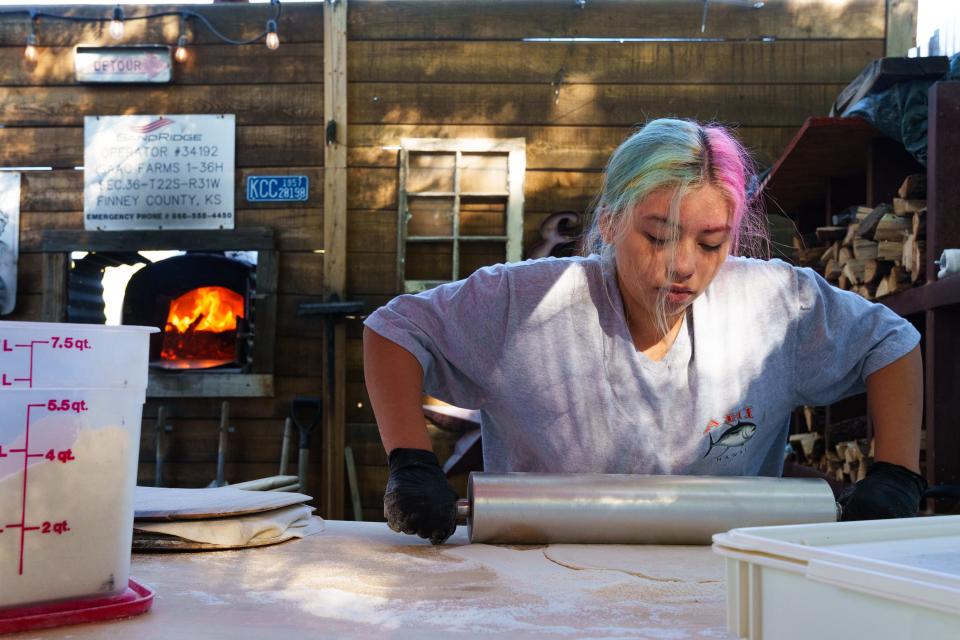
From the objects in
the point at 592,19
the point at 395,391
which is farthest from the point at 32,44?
the point at 395,391

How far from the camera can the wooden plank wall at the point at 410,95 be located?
5234mm

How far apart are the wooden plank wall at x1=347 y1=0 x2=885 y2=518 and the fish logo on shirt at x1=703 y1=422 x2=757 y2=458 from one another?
11.0ft

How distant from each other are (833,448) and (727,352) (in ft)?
7.45

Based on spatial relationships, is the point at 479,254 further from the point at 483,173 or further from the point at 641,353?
the point at 641,353

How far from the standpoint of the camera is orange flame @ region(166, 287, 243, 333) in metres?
5.57

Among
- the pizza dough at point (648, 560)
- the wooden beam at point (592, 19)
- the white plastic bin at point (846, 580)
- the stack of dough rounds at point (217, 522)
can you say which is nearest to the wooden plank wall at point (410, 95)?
the wooden beam at point (592, 19)

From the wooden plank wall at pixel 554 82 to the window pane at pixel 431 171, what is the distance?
4.9 inches

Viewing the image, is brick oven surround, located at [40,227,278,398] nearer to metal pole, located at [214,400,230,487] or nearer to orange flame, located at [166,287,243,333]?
metal pole, located at [214,400,230,487]

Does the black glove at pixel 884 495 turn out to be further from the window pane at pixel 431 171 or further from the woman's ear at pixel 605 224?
the window pane at pixel 431 171

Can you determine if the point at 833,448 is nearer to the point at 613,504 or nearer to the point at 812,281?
the point at 812,281

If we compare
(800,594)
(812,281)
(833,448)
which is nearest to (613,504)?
(800,594)

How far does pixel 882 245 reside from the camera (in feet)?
10.8

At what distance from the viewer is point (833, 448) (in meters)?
4.01

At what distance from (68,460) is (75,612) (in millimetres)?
145
